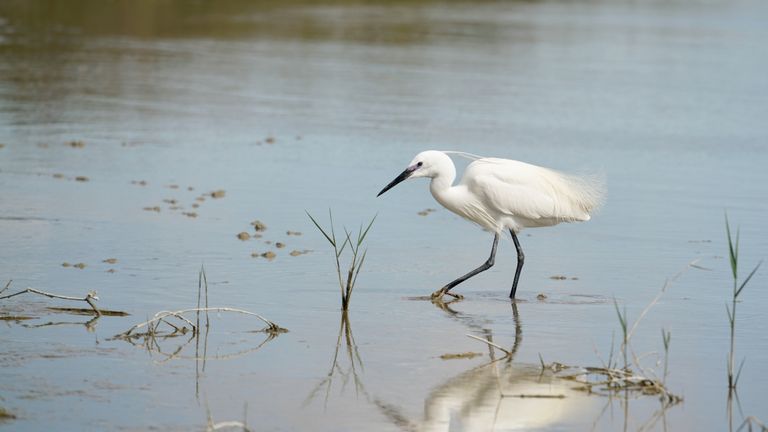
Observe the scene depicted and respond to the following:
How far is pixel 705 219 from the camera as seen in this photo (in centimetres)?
1107

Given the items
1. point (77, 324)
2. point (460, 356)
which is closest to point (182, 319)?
point (77, 324)

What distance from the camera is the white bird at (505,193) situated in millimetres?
8391

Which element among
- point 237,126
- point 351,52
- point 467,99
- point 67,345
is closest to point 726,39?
point 351,52

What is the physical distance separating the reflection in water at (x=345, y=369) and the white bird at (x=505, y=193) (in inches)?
47.8

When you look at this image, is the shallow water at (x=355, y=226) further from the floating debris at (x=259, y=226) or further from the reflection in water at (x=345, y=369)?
the floating debris at (x=259, y=226)

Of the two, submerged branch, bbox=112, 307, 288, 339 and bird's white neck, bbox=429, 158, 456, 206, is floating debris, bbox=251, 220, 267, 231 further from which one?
submerged branch, bbox=112, 307, 288, 339

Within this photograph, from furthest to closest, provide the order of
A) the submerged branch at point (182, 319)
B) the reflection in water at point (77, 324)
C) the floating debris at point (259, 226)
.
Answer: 1. the floating debris at point (259, 226)
2. the reflection in water at point (77, 324)
3. the submerged branch at point (182, 319)

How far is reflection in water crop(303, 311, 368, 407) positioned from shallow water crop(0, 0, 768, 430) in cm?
2

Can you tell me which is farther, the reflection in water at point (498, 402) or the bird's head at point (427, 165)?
the bird's head at point (427, 165)

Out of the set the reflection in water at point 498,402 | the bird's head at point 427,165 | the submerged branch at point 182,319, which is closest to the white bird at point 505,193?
the bird's head at point 427,165

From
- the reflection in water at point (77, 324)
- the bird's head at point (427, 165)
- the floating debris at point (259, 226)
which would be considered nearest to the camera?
the reflection in water at point (77, 324)

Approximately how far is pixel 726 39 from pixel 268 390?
1021 inches

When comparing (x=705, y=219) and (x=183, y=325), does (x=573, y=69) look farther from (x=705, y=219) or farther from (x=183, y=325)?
(x=183, y=325)

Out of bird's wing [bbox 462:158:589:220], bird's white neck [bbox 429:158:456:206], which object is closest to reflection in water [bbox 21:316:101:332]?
bird's white neck [bbox 429:158:456:206]
